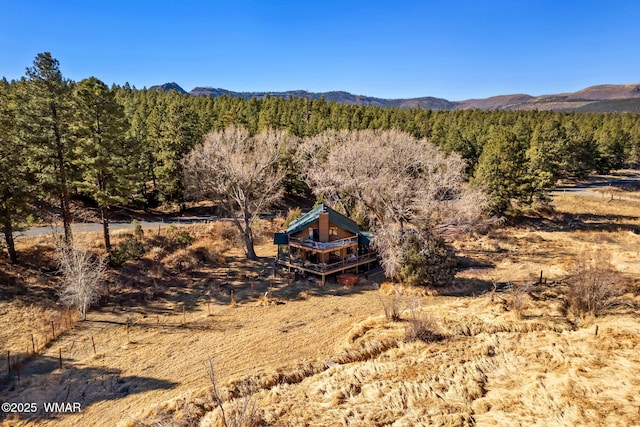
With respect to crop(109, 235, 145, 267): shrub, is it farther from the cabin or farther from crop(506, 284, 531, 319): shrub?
crop(506, 284, 531, 319): shrub

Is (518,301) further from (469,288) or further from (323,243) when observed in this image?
(323,243)

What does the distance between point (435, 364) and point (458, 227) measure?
12.0 meters

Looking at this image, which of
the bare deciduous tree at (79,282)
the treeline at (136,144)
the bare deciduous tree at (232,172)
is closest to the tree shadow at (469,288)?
the bare deciduous tree at (232,172)

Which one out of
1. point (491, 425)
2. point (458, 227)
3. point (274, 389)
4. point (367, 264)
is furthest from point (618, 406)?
point (367, 264)

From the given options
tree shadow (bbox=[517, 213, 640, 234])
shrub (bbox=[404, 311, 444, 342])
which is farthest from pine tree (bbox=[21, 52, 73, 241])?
tree shadow (bbox=[517, 213, 640, 234])

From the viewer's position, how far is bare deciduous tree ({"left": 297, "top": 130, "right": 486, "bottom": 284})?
83.7ft

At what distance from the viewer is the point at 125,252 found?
86.6 ft

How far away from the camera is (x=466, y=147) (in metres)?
56.6

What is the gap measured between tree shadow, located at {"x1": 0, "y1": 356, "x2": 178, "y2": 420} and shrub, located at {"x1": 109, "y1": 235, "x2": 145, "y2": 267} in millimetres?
10253

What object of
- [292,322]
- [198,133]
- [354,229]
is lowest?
[292,322]

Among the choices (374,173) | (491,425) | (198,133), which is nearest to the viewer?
(491,425)

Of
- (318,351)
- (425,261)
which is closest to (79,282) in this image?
(318,351)

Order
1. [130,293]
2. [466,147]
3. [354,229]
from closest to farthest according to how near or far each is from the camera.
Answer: [130,293]
[354,229]
[466,147]

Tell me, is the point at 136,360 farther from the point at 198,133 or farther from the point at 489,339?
the point at 198,133
